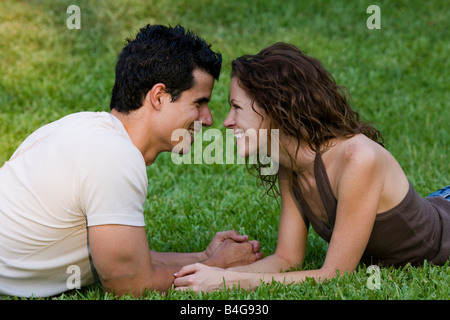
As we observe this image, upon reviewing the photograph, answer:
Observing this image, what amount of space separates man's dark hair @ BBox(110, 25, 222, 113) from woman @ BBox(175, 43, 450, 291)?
0.26 m


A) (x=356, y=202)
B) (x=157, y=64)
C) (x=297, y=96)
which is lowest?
(x=356, y=202)

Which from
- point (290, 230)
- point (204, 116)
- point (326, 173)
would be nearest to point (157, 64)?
point (204, 116)

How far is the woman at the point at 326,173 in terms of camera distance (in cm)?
334

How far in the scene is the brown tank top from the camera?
3539 mm

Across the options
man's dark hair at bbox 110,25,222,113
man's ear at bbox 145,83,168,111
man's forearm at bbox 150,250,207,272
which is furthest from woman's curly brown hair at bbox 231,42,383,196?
man's forearm at bbox 150,250,207,272

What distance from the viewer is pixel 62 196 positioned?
3096 mm

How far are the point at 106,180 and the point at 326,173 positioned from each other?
4.14 feet

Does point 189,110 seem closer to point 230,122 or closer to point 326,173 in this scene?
point 230,122

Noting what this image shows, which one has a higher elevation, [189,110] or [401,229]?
[189,110]

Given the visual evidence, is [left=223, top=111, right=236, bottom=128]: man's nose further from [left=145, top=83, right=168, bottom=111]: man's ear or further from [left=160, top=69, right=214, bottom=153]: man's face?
[left=145, top=83, right=168, bottom=111]: man's ear

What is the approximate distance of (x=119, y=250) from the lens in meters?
3.01

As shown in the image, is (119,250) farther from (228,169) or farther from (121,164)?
(228,169)
